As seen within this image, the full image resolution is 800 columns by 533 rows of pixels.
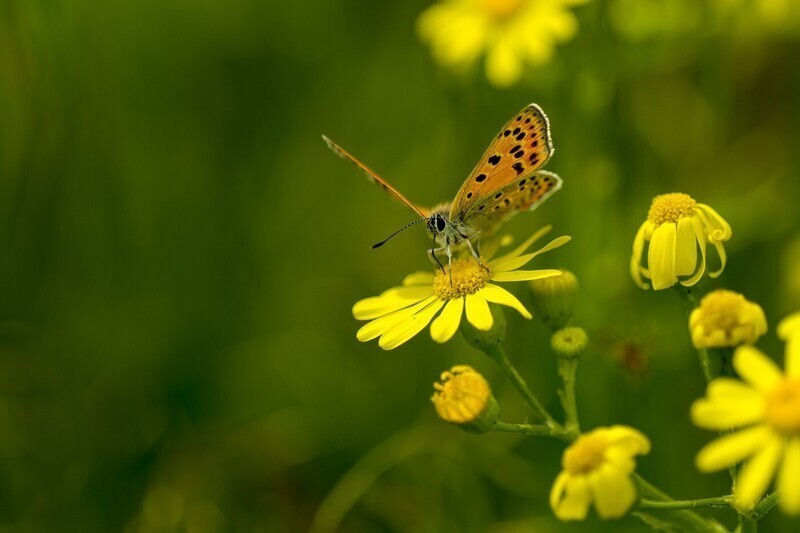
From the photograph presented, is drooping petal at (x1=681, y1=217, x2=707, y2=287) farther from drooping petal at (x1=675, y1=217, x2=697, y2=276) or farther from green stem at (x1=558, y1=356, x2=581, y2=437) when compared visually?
green stem at (x1=558, y1=356, x2=581, y2=437)

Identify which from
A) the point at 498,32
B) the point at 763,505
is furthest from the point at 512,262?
the point at 498,32

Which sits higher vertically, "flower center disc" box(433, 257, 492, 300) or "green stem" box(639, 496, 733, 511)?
"flower center disc" box(433, 257, 492, 300)

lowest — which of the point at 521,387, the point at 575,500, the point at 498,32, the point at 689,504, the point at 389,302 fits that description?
the point at 689,504

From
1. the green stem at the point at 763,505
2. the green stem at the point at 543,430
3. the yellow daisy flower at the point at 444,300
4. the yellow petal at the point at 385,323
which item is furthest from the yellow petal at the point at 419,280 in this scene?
the green stem at the point at 763,505

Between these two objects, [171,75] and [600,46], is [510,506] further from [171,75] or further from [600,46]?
[171,75]

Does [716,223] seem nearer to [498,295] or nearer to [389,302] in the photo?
[498,295]

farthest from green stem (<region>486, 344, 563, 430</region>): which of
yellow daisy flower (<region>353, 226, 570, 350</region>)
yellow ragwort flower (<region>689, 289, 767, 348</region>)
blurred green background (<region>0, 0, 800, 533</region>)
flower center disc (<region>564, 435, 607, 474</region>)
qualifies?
blurred green background (<region>0, 0, 800, 533</region>)

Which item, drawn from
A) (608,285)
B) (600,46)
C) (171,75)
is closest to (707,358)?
(608,285)

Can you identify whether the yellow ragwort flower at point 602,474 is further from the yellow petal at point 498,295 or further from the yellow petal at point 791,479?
the yellow petal at point 498,295
